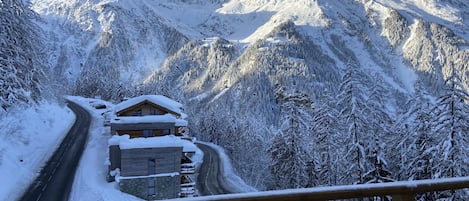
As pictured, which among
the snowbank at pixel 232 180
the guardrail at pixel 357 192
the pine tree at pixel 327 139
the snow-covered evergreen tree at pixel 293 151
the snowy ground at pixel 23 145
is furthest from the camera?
the snowbank at pixel 232 180

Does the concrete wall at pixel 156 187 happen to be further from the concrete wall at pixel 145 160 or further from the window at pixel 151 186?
the concrete wall at pixel 145 160

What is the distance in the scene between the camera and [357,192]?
370cm

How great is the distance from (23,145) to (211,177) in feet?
64.8

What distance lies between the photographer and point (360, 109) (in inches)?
1008

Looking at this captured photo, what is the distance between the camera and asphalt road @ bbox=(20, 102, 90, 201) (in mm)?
24766

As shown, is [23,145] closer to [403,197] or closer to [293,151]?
[293,151]

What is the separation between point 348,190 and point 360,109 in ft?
75.3

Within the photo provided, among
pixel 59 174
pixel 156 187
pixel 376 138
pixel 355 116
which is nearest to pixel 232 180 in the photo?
pixel 156 187

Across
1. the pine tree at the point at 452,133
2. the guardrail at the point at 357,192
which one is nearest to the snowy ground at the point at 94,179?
the pine tree at the point at 452,133

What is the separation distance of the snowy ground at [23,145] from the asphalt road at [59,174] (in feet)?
1.69

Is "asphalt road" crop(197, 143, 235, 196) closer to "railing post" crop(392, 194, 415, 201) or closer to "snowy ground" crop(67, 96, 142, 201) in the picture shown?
"snowy ground" crop(67, 96, 142, 201)

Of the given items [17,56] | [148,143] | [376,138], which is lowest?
[148,143]

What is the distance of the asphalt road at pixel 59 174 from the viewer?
A: 24766mm

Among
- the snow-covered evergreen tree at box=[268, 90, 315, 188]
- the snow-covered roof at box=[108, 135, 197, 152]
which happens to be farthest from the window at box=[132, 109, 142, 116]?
the snow-covered evergreen tree at box=[268, 90, 315, 188]
